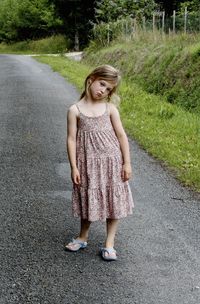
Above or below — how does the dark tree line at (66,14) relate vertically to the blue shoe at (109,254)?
below

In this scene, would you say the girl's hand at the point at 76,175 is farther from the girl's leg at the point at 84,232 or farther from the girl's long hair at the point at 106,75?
the girl's long hair at the point at 106,75

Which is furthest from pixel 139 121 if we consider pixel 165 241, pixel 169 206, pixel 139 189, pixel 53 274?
pixel 53 274

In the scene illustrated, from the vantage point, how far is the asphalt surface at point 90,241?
13.1 feet

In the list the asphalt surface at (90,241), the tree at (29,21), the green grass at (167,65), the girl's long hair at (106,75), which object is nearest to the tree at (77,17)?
the tree at (29,21)

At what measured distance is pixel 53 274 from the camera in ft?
13.9

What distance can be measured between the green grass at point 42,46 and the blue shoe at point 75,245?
42555mm

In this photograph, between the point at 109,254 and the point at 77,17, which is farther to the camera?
the point at 77,17

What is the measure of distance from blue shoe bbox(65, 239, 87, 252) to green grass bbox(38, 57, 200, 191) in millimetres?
2285

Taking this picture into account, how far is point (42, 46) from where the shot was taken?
52.2 m

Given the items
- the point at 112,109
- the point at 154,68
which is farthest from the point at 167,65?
the point at 112,109

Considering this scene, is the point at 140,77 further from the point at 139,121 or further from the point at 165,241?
the point at 165,241

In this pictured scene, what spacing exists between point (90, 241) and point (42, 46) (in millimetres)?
48696

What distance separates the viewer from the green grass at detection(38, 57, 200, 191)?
7612 millimetres

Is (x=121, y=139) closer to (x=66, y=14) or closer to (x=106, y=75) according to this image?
(x=106, y=75)
